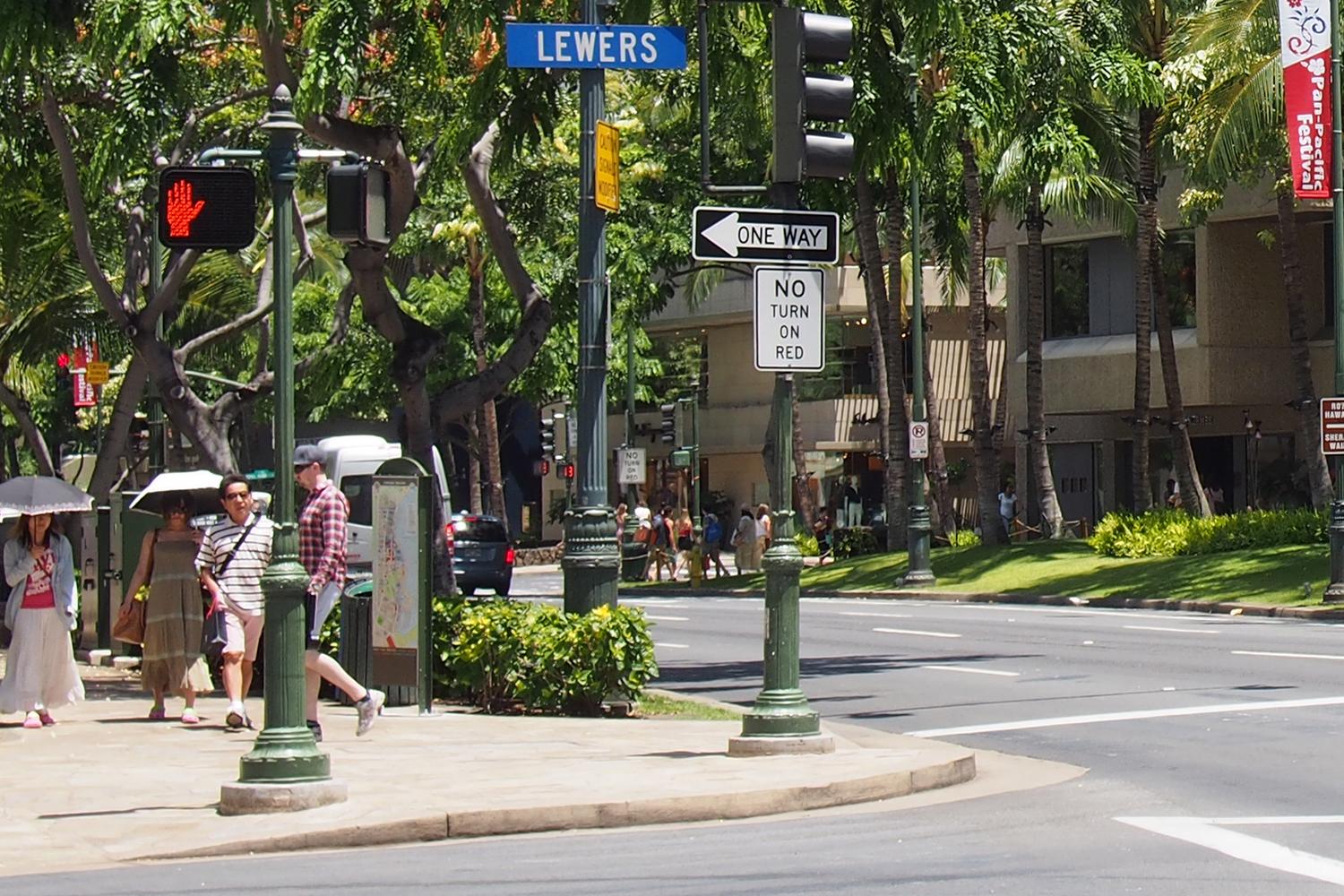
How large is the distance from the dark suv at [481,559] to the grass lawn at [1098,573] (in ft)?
21.9

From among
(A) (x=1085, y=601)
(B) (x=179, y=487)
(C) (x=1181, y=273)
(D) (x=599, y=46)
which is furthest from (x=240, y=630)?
(C) (x=1181, y=273)

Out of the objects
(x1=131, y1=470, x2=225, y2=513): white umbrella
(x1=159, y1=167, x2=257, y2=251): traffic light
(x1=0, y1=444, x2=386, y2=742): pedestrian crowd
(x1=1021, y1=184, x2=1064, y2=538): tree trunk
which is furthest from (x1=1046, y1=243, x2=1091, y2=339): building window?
(x1=159, y1=167, x2=257, y2=251): traffic light

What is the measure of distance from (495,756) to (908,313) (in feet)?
161

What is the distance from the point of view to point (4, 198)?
2506 centimetres

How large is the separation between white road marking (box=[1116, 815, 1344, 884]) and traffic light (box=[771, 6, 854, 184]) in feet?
15.0

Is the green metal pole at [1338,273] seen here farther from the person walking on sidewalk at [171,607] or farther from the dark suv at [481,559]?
the person walking on sidewalk at [171,607]

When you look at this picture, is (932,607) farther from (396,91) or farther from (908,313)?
(908,313)

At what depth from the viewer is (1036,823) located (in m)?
10.3

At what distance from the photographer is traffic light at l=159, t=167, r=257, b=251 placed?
460 inches

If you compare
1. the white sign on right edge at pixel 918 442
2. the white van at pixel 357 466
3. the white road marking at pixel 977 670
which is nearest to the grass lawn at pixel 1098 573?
the white sign on right edge at pixel 918 442

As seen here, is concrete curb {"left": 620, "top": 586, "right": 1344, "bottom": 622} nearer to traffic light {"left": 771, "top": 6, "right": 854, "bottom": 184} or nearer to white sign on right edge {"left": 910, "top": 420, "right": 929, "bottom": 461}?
white sign on right edge {"left": 910, "top": 420, "right": 929, "bottom": 461}

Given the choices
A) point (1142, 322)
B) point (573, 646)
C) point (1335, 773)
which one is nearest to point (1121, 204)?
point (1142, 322)

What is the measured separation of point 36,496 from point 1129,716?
28.4 feet

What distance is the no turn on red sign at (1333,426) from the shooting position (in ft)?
92.6
